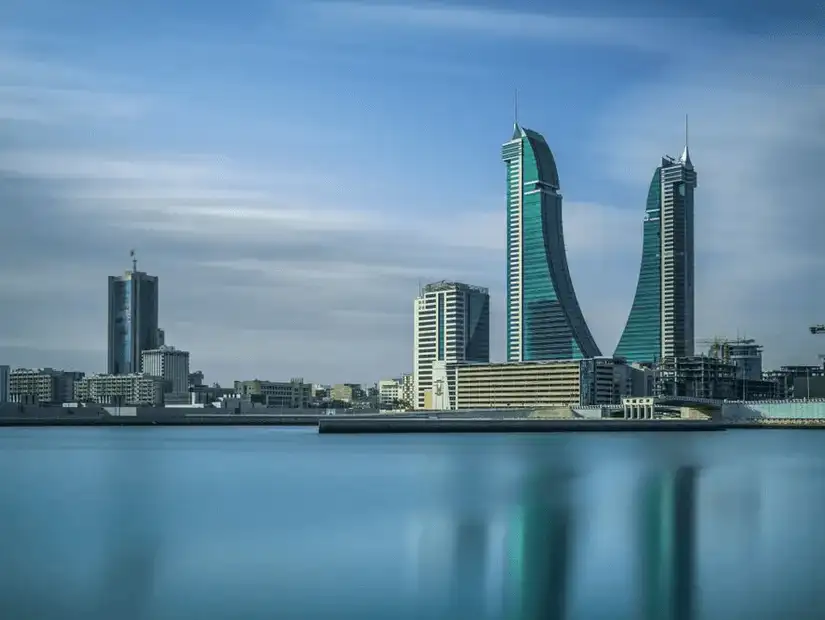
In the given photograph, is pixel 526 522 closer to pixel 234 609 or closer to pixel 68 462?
pixel 234 609

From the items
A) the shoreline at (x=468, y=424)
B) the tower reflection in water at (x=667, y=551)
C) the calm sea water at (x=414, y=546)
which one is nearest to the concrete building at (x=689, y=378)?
the shoreline at (x=468, y=424)

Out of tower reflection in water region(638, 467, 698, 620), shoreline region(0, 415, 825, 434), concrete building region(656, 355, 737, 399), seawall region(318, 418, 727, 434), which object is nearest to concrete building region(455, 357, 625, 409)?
concrete building region(656, 355, 737, 399)

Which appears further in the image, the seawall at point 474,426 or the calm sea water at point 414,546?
the seawall at point 474,426

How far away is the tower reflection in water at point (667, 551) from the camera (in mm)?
19781

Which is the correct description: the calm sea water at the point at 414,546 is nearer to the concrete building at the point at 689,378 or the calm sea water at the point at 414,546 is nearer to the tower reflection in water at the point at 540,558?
the tower reflection in water at the point at 540,558

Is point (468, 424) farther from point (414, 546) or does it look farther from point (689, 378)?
point (414, 546)

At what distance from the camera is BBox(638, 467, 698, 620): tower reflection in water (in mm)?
19781

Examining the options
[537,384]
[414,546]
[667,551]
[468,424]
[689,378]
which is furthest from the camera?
[689,378]

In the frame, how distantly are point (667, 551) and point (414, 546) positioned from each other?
21.0 ft

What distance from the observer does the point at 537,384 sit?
616ft

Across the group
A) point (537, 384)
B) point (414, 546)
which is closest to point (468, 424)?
point (537, 384)

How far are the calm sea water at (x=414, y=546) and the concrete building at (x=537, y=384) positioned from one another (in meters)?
130

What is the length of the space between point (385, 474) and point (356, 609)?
3383cm

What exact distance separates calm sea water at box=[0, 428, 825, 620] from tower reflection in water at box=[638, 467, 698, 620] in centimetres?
8
